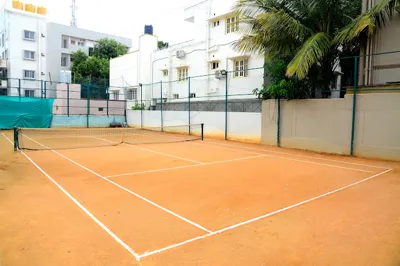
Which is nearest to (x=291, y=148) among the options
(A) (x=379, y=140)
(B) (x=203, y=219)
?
(A) (x=379, y=140)

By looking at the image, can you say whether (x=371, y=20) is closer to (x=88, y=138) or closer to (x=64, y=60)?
(x=88, y=138)

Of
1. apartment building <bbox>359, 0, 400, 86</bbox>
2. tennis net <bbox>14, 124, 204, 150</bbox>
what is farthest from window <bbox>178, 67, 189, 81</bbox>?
apartment building <bbox>359, 0, 400, 86</bbox>

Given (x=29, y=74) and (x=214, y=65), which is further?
(x=29, y=74)

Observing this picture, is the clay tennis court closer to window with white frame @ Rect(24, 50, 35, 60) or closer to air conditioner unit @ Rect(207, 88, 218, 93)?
air conditioner unit @ Rect(207, 88, 218, 93)

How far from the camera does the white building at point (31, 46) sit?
33.0 m

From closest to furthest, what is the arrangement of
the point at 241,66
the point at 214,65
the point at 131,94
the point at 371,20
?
1. the point at 371,20
2. the point at 241,66
3. the point at 214,65
4. the point at 131,94

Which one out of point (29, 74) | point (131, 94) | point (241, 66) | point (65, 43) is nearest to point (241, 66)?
point (241, 66)

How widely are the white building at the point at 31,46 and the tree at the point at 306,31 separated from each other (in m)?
25.5

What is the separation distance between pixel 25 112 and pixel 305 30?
18.1 metres

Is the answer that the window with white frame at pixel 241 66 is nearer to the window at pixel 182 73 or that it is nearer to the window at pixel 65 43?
the window at pixel 182 73

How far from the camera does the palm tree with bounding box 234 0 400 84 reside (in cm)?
993

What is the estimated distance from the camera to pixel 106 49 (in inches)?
1522

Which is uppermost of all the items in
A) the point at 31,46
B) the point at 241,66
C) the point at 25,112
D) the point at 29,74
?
the point at 31,46

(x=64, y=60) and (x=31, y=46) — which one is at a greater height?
(x=31, y=46)
